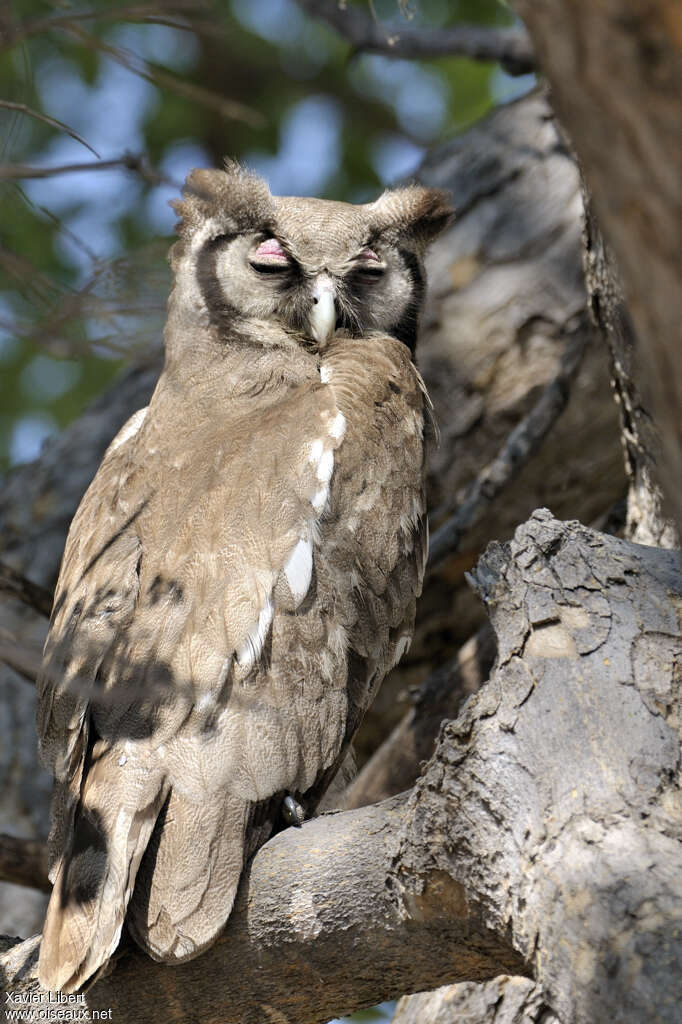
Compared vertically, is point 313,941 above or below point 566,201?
below

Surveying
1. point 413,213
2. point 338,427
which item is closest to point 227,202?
point 413,213

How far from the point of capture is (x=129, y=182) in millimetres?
2379

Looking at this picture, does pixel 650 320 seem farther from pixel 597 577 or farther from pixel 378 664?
pixel 378 664

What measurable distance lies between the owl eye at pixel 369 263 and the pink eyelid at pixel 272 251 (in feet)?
0.78

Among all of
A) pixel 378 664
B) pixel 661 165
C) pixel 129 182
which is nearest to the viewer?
pixel 661 165

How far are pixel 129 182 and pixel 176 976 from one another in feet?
5.42

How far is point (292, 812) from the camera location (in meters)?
2.46

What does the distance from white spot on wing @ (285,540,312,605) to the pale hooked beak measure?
863mm

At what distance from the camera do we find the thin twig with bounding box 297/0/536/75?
454 cm

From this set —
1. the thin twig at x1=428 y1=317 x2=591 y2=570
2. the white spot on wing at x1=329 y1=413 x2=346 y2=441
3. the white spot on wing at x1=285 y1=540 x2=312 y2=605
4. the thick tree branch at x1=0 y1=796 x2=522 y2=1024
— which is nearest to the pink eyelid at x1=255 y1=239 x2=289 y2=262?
the white spot on wing at x1=329 y1=413 x2=346 y2=441

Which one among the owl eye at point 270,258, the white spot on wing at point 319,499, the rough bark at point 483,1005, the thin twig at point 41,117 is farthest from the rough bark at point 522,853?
the owl eye at point 270,258

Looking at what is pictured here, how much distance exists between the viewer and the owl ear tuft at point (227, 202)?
3.39m

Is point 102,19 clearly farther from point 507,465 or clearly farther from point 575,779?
point 507,465

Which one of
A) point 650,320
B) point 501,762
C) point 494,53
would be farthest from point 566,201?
point 650,320
